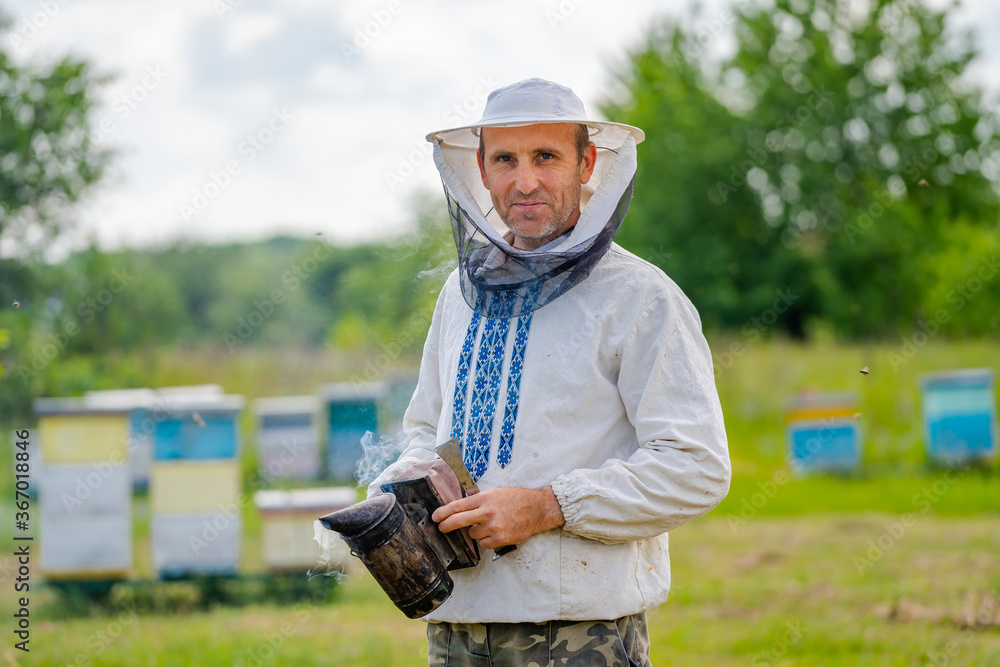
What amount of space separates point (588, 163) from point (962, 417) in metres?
7.94

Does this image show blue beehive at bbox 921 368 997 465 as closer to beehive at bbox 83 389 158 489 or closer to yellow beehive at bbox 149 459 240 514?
yellow beehive at bbox 149 459 240 514

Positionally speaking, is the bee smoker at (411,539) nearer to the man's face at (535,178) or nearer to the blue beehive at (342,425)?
the man's face at (535,178)

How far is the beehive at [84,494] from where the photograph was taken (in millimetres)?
5676

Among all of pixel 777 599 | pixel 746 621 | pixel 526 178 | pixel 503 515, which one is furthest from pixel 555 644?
pixel 777 599

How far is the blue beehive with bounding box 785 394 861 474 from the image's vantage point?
9.17 m

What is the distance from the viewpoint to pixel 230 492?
587 cm

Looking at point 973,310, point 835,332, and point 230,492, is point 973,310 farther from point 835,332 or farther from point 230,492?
point 230,492

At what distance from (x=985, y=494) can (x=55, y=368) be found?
921cm

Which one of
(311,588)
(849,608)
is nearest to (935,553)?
(849,608)

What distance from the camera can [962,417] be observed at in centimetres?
881

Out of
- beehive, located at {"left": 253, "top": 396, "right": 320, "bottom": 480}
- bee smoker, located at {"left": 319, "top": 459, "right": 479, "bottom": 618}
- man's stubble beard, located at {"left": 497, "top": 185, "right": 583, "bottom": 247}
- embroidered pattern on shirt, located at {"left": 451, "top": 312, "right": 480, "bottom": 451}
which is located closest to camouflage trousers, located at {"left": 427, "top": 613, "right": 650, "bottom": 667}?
bee smoker, located at {"left": 319, "top": 459, "right": 479, "bottom": 618}

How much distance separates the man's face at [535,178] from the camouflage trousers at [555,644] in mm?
804

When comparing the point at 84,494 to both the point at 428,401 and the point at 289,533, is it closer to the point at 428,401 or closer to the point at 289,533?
the point at 289,533

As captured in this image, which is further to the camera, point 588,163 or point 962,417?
point 962,417
